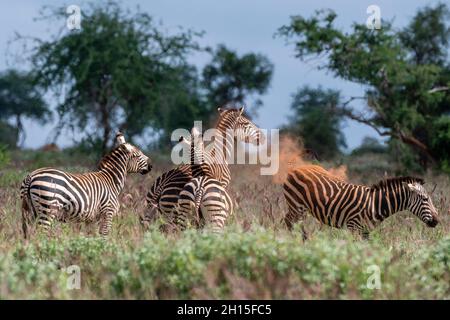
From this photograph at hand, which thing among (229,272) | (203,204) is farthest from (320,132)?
(229,272)

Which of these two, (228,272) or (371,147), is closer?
(228,272)

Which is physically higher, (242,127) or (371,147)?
(371,147)

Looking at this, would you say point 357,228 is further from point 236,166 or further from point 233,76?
point 233,76

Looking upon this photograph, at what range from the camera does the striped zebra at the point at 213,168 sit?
472 inches

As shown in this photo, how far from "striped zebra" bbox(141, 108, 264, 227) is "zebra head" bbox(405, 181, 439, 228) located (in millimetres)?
2451

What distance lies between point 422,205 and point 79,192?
4508 millimetres

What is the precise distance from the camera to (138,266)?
8.70 metres

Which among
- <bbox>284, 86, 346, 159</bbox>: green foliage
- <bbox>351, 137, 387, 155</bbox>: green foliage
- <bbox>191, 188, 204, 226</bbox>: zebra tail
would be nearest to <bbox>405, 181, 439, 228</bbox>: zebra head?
<bbox>191, 188, 204, 226</bbox>: zebra tail

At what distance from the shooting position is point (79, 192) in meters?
12.0

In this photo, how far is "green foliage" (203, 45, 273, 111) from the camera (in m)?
53.6

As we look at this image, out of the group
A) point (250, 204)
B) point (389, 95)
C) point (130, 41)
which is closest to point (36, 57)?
point (130, 41)

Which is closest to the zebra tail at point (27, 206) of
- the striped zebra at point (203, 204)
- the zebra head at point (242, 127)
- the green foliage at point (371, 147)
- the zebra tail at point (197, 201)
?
the striped zebra at point (203, 204)

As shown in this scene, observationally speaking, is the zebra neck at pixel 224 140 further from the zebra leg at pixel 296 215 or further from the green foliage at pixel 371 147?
the green foliage at pixel 371 147

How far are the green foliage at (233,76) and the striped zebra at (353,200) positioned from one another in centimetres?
4033
